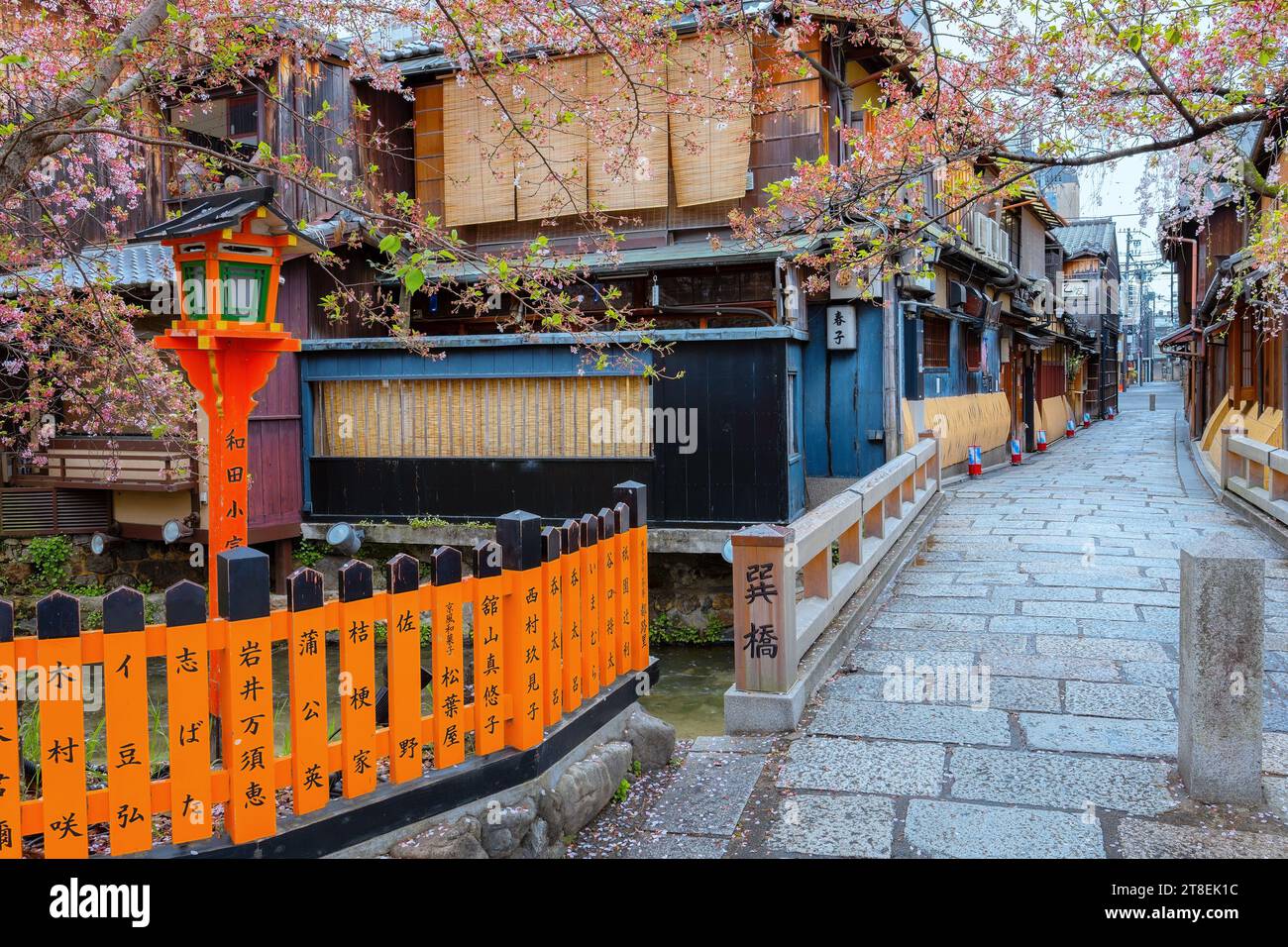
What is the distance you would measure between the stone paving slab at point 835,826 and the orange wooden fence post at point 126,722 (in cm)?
283

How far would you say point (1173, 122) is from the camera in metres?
8.03

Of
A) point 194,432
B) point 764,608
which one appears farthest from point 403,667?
point 194,432

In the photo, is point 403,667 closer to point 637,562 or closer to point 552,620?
point 552,620

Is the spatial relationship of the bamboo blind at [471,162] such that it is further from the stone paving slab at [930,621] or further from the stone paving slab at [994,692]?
the stone paving slab at [994,692]

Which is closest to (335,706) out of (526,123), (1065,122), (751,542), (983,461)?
(751,542)

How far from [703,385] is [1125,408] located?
52376mm

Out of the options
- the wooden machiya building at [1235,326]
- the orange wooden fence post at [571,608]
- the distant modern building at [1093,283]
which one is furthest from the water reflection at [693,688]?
the distant modern building at [1093,283]

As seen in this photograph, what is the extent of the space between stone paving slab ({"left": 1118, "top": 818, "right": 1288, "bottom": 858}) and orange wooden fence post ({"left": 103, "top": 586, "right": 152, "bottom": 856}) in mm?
4199

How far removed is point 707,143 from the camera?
15188 millimetres

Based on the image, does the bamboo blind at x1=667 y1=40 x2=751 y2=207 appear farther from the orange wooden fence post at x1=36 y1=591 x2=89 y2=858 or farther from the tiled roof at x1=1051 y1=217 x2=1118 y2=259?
the tiled roof at x1=1051 y1=217 x2=1118 y2=259

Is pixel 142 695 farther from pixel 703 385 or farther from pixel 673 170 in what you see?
pixel 673 170

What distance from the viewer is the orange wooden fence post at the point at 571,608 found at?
17.5 ft

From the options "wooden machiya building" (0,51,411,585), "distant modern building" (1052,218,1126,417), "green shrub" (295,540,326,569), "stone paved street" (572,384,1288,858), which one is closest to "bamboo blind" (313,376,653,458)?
"wooden machiya building" (0,51,411,585)

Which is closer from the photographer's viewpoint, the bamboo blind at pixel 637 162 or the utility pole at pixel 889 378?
the bamboo blind at pixel 637 162
